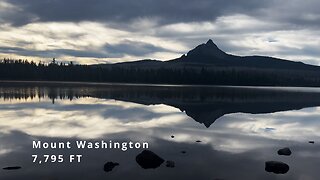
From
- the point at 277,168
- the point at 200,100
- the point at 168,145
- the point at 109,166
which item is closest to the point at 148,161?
the point at 109,166

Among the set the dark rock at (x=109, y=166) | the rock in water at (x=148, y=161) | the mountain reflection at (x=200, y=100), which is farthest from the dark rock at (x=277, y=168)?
the mountain reflection at (x=200, y=100)

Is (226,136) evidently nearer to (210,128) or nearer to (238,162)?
(210,128)

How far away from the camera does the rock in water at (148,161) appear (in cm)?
2167

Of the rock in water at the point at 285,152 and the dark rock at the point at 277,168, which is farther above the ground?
the dark rock at the point at 277,168

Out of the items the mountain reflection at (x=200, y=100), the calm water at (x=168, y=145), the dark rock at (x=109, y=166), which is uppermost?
the dark rock at (x=109, y=166)

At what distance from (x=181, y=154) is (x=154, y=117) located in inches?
919

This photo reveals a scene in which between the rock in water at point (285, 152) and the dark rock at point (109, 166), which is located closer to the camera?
the dark rock at point (109, 166)

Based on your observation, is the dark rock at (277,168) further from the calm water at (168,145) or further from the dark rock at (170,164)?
the dark rock at (170,164)

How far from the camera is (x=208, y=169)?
2184cm

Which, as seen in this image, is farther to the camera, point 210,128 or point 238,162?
point 210,128

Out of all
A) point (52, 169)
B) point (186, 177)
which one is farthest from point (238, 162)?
point (52, 169)

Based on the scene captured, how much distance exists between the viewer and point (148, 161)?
72.5ft

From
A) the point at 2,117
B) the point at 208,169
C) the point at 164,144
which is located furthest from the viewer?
the point at 2,117

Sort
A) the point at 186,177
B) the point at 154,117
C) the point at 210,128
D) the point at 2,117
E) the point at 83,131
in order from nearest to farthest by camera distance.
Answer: the point at 186,177 < the point at 83,131 < the point at 210,128 < the point at 2,117 < the point at 154,117
